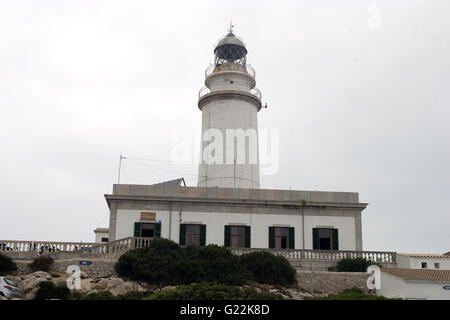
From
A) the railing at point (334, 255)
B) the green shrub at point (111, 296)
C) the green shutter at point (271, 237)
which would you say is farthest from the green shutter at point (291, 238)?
the green shrub at point (111, 296)

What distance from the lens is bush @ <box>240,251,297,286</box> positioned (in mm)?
25953

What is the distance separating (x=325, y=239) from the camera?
32.2 m

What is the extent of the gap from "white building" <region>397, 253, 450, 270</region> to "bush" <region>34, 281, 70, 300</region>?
17.8 meters

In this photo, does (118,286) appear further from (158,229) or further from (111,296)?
(158,229)

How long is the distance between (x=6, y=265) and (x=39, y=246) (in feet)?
11.3

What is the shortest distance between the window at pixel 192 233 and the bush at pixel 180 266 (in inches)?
174

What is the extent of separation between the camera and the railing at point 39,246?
2862cm
